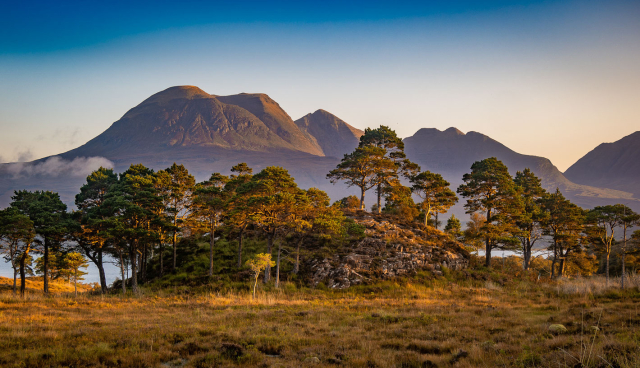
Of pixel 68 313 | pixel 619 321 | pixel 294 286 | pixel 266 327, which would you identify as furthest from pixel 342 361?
pixel 294 286

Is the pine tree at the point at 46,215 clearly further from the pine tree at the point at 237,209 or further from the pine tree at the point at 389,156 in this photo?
the pine tree at the point at 389,156

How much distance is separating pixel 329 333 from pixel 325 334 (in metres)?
0.20

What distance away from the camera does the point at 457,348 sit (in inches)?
448

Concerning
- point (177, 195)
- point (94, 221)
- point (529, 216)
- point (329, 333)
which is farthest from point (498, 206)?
point (94, 221)

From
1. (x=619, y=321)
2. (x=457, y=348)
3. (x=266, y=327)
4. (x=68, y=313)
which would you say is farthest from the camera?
(x=68, y=313)

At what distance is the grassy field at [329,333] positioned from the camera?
9.91 metres

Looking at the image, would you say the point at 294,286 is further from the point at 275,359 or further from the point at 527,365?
the point at 527,365

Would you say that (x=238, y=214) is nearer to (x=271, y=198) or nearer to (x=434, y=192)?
(x=271, y=198)

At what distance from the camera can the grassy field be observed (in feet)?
32.5

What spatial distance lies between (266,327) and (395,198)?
35.2 meters

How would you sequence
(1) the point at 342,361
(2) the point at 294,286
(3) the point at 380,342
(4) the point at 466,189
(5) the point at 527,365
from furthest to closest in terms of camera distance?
1. (4) the point at 466,189
2. (2) the point at 294,286
3. (3) the point at 380,342
4. (1) the point at 342,361
5. (5) the point at 527,365

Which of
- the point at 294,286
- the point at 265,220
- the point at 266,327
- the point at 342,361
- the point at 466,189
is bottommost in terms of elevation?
the point at 294,286

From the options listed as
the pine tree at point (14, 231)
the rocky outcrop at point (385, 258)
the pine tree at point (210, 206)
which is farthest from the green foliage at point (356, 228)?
the pine tree at point (14, 231)

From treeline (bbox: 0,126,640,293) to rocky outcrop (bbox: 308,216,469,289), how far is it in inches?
112
